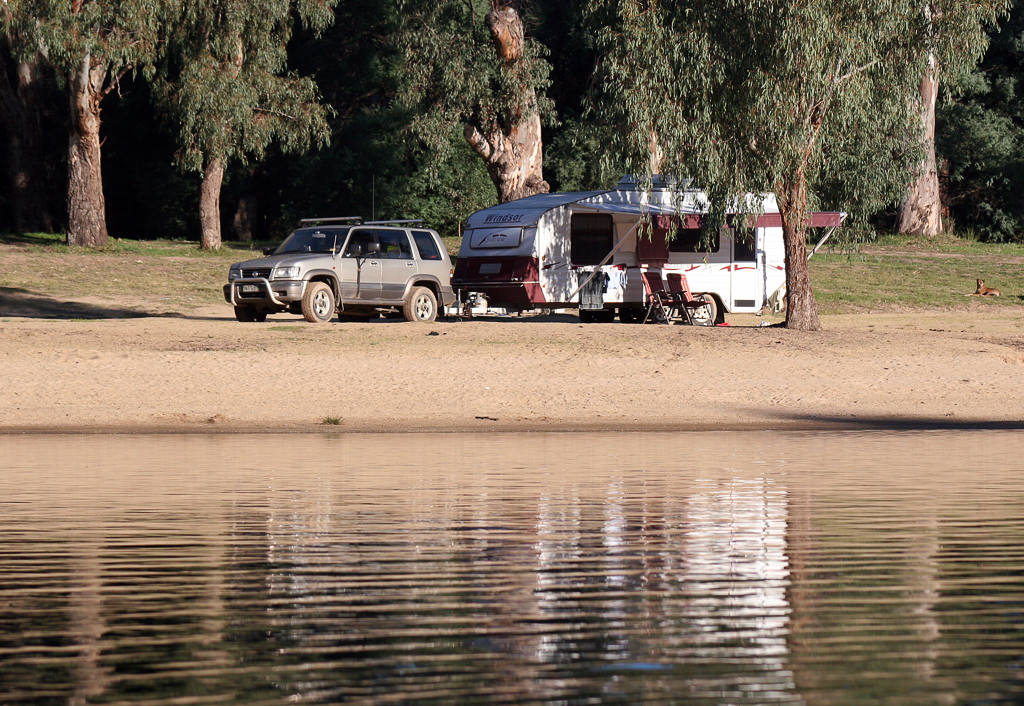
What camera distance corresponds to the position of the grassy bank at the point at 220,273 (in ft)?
106

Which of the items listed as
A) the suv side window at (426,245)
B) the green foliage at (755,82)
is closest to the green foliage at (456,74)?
the suv side window at (426,245)

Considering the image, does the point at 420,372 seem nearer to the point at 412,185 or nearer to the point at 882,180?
the point at 882,180

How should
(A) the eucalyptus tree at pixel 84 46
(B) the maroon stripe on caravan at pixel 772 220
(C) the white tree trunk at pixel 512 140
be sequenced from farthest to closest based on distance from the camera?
(C) the white tree trunk at pixel 512 140 → (A) the eucalyptus tree at pixel 84 46 → (B) the maroon stripe on caravan at pixel 772 220

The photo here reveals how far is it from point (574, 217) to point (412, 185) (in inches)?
717

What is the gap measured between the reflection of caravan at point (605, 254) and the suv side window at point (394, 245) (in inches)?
83.8

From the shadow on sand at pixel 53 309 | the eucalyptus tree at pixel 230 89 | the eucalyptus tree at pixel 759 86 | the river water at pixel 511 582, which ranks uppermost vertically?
the eucalyptus tree at pixel 230 89

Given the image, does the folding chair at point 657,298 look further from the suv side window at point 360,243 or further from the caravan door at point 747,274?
the suv side window at point 360,243

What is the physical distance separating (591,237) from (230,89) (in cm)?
1337

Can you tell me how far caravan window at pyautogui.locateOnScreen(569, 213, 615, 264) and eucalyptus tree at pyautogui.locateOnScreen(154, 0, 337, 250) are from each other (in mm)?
12865

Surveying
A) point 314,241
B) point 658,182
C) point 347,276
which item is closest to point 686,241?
point 658,182

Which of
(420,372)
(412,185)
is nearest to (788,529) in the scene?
(420,372)

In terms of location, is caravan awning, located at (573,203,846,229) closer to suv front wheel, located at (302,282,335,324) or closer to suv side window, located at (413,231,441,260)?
suv side window, located at (413,231,441,260)

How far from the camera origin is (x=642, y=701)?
4.85 meters

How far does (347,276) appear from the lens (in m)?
24.8
